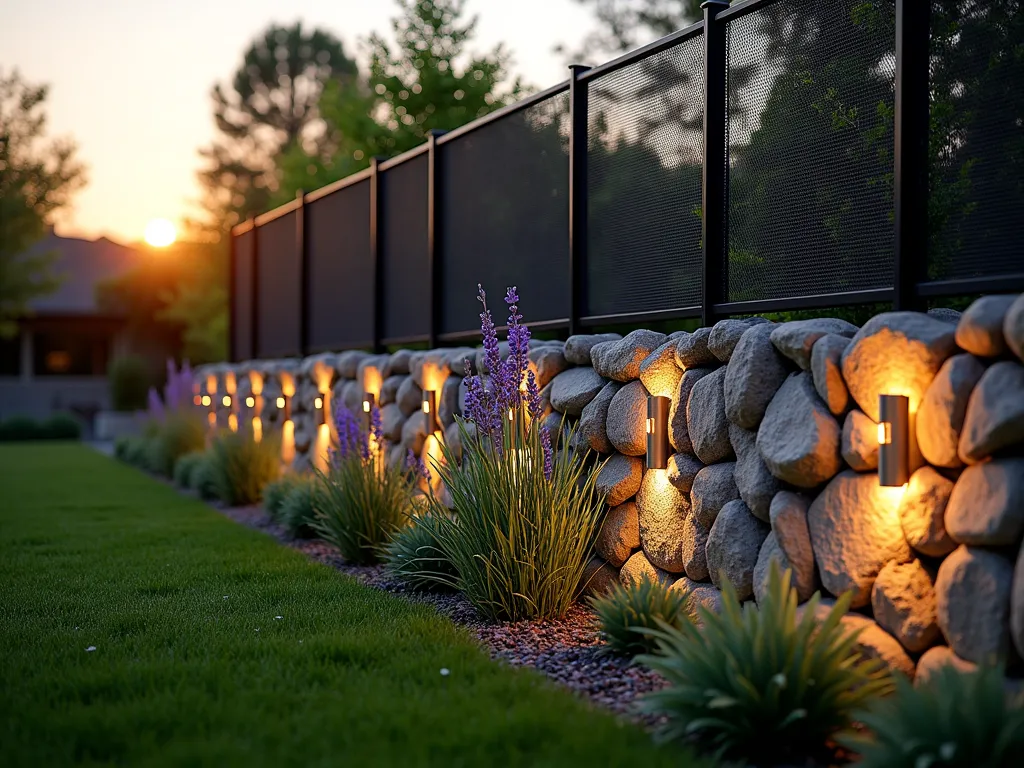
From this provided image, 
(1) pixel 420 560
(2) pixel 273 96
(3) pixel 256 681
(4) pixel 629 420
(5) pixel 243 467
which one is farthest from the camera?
(2) pixel 273 96

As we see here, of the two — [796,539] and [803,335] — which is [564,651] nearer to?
[796,539]

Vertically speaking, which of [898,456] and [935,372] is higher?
[935,372]

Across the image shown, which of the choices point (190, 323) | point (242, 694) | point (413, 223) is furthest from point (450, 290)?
point (190, 323)

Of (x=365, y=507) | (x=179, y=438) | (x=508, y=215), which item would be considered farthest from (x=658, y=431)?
(x=179, y=438)

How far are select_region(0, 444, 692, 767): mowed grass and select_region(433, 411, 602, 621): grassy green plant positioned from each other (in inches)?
12.2

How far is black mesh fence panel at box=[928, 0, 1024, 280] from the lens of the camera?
3322 millimetres

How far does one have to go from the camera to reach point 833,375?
3.37 metres

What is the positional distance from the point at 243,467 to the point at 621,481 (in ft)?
18.4

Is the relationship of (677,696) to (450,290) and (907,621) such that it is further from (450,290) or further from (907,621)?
(450,290)

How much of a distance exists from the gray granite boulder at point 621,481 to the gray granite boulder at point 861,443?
1.39 meters

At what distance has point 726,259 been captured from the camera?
15.0 ft

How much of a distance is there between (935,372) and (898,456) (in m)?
0.28

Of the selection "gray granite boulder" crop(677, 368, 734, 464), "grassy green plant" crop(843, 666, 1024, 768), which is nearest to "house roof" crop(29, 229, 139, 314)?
"gray granite boulder" crop(677, 368, 734, 464)

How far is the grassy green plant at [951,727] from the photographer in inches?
91.1
